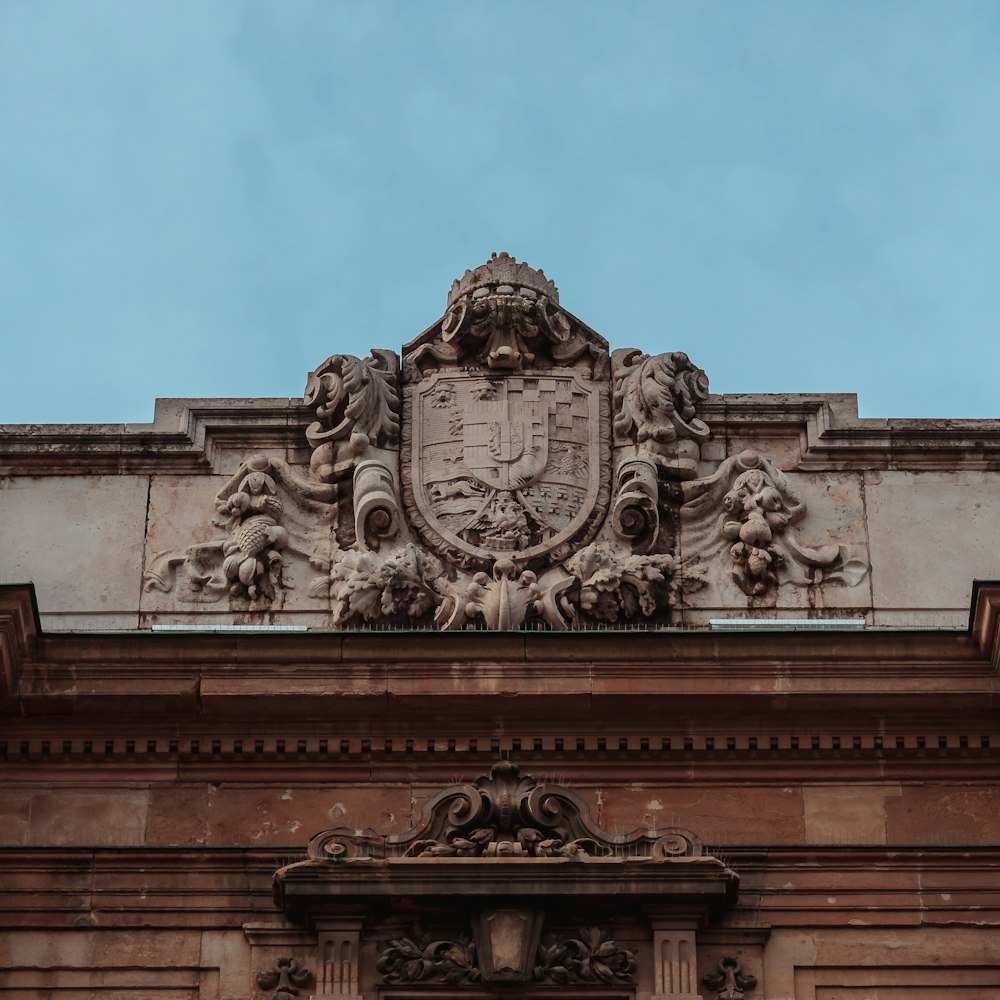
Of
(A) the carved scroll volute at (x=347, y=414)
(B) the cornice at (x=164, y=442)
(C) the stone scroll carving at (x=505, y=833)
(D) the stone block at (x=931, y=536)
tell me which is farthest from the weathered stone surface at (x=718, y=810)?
(B) the cornice at (x=164, y=442)

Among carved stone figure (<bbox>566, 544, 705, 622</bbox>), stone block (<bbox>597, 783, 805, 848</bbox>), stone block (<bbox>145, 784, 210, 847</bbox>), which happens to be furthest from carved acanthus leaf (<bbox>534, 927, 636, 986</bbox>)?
carved stone figure (<bbox>566, 544, 705, 622</bbox>)

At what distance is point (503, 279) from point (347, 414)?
5.27 ft

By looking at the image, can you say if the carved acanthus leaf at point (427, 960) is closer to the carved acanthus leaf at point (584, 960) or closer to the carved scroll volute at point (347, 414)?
the carved acanthus leaf at point (584, 960)

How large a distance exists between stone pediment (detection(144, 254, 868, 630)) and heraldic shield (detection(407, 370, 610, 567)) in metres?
0.01

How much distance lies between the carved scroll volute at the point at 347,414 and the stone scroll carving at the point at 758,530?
2.25 metres

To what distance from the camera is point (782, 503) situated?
21.3 meters

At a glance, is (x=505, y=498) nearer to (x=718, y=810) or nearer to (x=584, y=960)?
(x=718, y=810)

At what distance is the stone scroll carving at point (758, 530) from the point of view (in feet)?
68.8

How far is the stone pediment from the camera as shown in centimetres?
2070

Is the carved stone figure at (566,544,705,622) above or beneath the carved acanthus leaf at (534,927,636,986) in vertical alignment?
A: above

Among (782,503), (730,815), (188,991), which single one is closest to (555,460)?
(782,503)

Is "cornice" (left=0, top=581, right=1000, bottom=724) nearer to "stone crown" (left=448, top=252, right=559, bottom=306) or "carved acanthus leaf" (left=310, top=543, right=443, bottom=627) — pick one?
"carved acanthus leaf" (left=310, top=543, right=443, bottom=627)

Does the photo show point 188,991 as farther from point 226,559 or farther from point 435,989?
point 226,559

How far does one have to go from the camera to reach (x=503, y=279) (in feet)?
72.1
